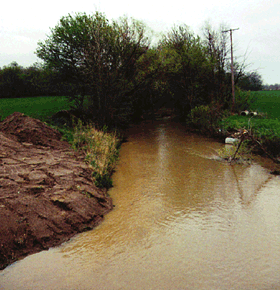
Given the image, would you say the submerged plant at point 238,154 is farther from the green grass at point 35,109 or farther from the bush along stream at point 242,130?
the green grass at point 35,109

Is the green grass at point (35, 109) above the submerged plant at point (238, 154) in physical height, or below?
above

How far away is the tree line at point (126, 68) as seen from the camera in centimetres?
1680

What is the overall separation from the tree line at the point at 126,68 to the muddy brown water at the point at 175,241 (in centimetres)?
804

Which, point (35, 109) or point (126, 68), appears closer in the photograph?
point (126, 68)

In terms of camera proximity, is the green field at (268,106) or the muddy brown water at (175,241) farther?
the green field at (268,106)

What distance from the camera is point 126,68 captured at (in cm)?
2030

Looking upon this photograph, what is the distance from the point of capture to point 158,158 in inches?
503

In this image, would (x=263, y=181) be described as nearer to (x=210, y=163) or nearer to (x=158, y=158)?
(x=210, y=163)

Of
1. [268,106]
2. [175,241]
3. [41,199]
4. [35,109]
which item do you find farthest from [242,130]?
[35,109]

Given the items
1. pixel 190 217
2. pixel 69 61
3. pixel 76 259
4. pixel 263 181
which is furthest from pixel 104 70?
pixel 76 259

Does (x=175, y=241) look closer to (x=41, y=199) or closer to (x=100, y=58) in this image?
(x=41, y=199)

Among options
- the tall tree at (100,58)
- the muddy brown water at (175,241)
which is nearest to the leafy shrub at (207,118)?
the tall tree at (100,58)

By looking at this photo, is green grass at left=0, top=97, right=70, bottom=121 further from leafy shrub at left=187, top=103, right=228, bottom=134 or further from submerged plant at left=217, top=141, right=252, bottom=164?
submerged plant at left=217, top=141, right=252, bottom=164

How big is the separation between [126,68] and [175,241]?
1639 centimetres
